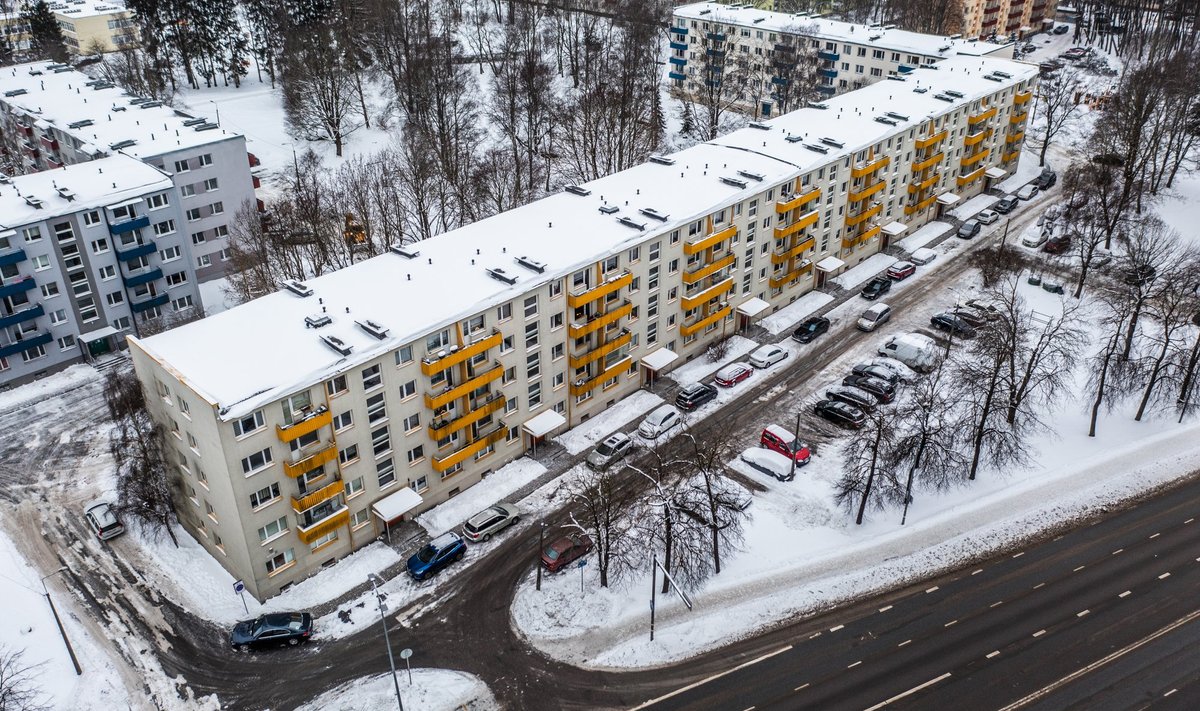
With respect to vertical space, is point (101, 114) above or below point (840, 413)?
above

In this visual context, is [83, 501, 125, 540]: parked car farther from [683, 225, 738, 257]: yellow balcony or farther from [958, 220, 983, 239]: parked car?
[958, 220, 983, 239]: parked car

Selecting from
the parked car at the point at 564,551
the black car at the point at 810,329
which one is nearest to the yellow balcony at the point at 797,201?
the black car at the point at 810,329

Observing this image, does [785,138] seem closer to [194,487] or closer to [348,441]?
[348,441]

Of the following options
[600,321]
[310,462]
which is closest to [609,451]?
[600,321]

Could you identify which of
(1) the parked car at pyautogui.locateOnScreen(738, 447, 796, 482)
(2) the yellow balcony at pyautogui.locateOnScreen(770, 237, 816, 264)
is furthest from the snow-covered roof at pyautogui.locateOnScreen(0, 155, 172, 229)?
(1) the parked car at pyautogui.locateOnScreen(738, 447, 796, 482)

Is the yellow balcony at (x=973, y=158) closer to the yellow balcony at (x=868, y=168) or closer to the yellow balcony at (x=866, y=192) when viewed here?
the yellow balcony at (x=866, y=192)

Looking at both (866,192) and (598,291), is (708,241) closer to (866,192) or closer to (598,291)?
(598,291)

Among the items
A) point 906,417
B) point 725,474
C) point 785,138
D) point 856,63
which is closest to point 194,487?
point 725,474
